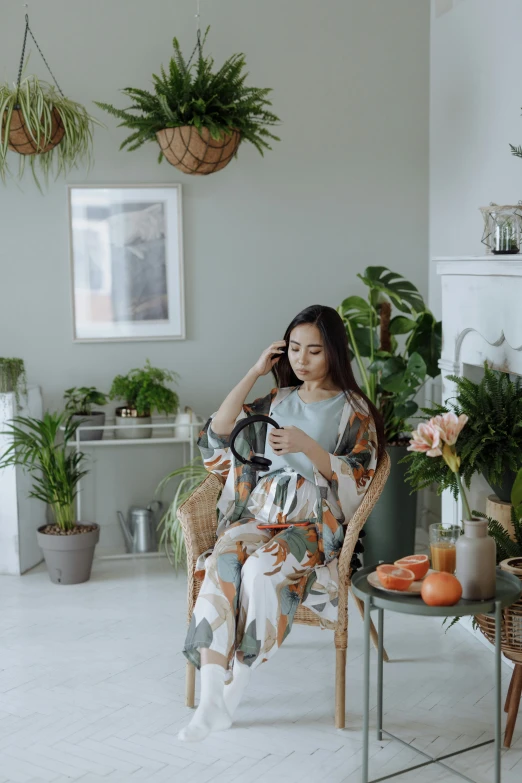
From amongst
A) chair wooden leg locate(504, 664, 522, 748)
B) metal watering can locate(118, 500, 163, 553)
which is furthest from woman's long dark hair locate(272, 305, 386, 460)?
metal watering can locate(118, 500, 163, 553)

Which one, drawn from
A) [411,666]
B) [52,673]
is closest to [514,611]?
[411,666]

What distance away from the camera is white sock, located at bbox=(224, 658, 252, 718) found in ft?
8.41

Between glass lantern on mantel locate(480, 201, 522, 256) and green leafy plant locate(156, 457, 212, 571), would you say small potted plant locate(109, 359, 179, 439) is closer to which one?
green leafy plant locate(156, 457, 212, 571)

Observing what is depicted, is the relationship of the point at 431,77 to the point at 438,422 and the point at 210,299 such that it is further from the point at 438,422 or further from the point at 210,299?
the point at 438,422

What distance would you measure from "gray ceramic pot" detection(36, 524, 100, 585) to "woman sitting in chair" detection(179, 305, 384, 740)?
120 cm

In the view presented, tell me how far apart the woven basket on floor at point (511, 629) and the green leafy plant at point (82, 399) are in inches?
93.5

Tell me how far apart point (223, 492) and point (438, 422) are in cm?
94

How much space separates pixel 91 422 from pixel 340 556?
193cm

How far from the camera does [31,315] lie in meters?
4.55

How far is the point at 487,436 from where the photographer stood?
116 inches

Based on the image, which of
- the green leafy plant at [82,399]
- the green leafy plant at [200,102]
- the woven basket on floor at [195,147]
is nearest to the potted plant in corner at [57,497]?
the green leafy plant at [82,399]

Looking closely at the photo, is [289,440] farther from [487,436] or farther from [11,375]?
[11,375]

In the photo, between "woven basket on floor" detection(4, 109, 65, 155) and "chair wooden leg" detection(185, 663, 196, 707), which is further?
"woven basket on floor" detection(4, 109, 65, 155)

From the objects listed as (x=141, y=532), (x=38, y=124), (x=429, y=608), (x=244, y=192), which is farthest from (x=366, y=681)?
(x=244, y=192)
